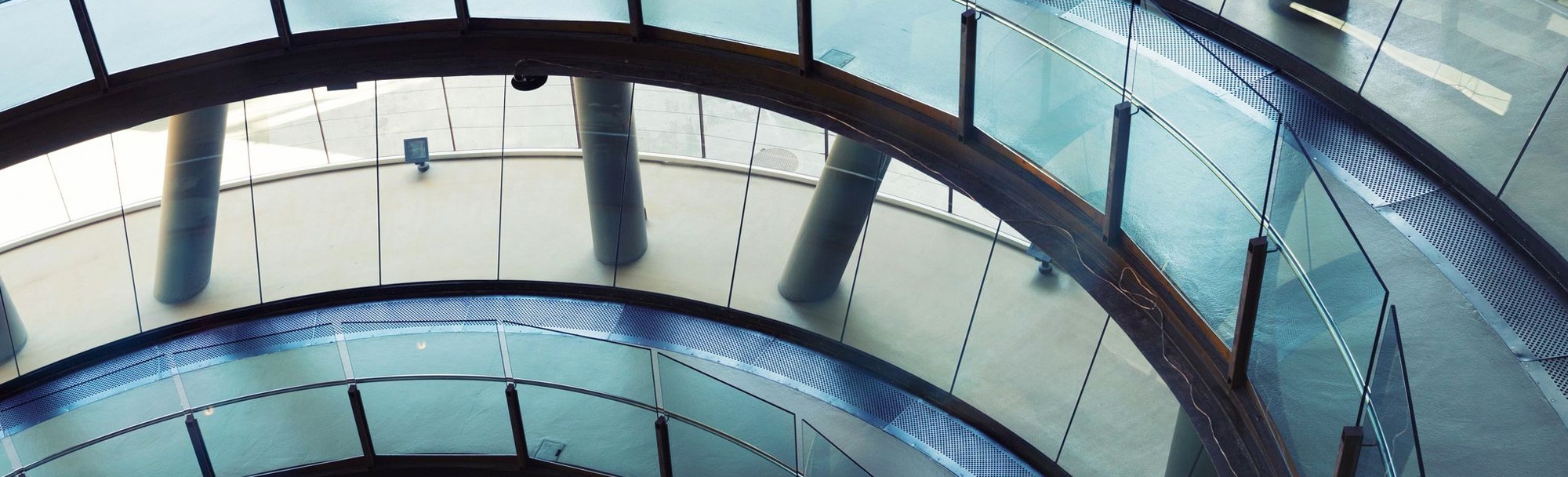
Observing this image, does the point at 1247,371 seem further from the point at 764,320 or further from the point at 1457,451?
the point at 764,320

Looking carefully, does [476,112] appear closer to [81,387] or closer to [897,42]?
[81,387]

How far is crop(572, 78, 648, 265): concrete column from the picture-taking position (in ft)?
56.5

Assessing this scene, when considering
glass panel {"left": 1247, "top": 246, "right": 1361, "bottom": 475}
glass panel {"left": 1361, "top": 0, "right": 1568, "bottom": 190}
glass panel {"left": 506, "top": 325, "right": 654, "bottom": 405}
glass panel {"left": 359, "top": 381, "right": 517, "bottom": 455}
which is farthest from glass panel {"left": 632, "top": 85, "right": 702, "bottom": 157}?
glass panel {"left": 1247, "top": 246, "right": 1361, "bottom": 475}

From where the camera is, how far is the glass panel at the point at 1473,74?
29.4ft

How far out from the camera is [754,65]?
1293 centimetres

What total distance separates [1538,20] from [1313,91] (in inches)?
83.5

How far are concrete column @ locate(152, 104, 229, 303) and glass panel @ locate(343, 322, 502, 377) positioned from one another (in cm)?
399

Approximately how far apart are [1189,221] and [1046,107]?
1.81m

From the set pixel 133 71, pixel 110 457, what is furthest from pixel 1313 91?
pixel 110 457

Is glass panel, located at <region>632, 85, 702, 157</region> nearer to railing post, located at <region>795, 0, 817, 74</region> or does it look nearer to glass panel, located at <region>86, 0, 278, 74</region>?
railing post, located at <region>795, 0, 817, 74</region>

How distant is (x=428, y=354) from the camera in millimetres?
15414

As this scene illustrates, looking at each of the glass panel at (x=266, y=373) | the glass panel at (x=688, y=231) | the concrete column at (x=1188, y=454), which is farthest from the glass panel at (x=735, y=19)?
the glass panel at (x=266, y=373)

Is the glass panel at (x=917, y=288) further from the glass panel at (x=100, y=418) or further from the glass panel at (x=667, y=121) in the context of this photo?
the glass panel at (x=100, y=418)

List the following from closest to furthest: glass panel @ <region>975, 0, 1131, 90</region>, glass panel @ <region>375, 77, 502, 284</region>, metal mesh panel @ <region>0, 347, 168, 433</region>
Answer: glass panel @ <region>975, 0, 1131, 90</region>
metal mesh panel @ <region>0, 347, 168, 433</region>
glass panel @ <region>375, 77, 502, 284</region>
